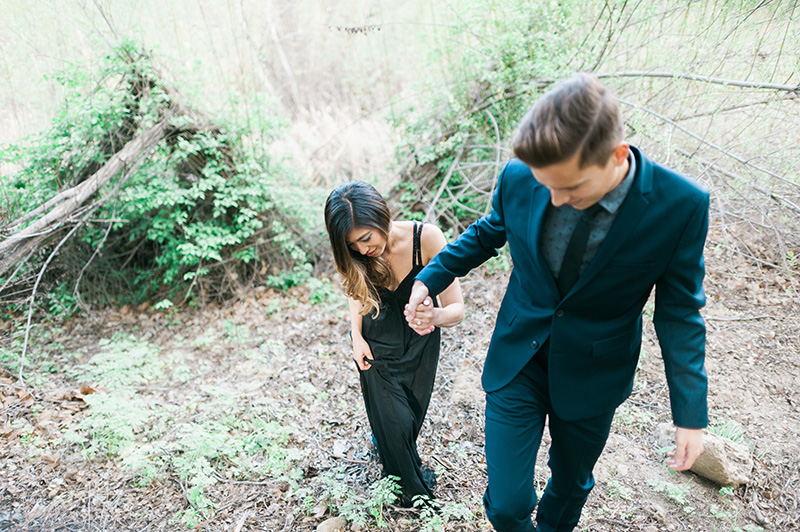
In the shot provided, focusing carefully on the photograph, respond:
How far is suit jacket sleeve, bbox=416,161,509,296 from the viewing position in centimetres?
201

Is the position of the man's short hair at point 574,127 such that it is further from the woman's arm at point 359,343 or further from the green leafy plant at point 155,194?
the green leafy plant at point 155,194

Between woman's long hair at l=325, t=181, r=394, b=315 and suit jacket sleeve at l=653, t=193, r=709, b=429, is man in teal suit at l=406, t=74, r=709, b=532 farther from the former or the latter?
woman's long hair at l=325, t=181, r=394, b=315

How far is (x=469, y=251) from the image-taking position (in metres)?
2.09

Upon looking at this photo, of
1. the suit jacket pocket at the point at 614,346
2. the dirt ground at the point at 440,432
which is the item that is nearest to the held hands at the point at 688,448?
the suit jacket pocket at the point at 614,346

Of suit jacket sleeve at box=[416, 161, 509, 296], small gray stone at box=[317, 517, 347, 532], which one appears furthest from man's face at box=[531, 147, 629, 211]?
small gray stone at box=[317, 517, 347, 532]

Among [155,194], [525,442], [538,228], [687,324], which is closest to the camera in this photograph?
[687,324]

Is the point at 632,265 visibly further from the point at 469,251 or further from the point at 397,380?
the point at 397,380

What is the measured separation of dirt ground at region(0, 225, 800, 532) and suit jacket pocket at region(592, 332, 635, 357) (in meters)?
1.40

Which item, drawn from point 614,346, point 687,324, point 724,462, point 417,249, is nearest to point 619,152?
point 687,324

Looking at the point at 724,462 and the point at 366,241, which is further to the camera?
the point at 724,462

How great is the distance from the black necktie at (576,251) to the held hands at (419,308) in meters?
0.61

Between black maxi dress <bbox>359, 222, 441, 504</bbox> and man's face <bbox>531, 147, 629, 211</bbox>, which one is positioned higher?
man's face <bbox>531, 147, 629, 211</bbox>

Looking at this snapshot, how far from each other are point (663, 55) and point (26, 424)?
20.6 ft

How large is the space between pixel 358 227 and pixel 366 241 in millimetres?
89
